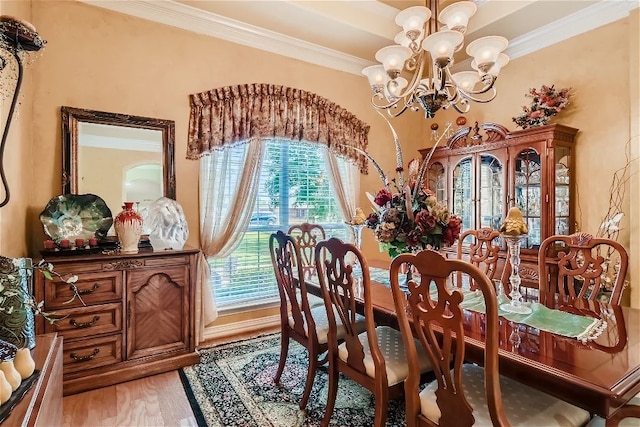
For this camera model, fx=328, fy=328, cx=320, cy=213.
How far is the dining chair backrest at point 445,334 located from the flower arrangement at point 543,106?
274 centimetres

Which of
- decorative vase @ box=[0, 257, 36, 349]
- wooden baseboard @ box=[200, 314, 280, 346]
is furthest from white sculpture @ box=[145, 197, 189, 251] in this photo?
decorative vase @ box=[0, 257, 36, 349]

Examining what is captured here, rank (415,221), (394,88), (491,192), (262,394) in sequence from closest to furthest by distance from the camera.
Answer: (415,221) → (262,394) → (394,88) → (491,192)

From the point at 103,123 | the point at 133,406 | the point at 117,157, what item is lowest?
the point at 133,406

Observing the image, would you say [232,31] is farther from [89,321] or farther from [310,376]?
[310,376]

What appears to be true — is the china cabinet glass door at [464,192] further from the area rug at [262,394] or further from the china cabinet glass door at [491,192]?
the area rug at [262,394]

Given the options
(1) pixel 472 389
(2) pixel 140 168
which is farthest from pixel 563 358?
(2) pixel 140 168

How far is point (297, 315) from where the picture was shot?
2135mm

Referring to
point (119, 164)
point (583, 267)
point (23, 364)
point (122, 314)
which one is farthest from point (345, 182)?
point (23, 364)

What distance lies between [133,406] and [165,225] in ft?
4.09

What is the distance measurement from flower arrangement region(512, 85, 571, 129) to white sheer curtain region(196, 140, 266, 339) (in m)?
2.60

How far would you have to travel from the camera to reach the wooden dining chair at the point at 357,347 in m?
1.52

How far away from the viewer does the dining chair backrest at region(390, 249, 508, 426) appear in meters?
1.04

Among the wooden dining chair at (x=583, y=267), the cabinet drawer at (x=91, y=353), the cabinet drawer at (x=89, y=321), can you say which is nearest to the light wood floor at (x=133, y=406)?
the cabinet drawer at (x=91, y=353)

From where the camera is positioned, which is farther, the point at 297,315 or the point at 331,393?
the point at 297,315
